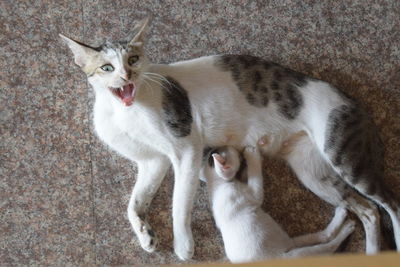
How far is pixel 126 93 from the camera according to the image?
4.49 ft

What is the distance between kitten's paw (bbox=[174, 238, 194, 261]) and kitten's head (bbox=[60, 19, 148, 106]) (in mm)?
505

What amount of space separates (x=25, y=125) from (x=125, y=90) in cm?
55

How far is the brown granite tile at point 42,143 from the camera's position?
163 centimetres

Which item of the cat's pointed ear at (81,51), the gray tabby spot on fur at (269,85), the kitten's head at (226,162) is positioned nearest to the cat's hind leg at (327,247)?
the kitten's head at (226,162)

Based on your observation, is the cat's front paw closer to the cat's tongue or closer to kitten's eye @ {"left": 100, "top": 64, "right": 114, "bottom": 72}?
the cat's tongue

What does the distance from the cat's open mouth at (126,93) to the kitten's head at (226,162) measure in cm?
32

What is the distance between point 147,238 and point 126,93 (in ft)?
1.66

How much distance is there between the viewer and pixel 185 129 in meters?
1.46

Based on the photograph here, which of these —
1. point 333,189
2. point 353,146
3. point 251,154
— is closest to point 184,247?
point 251,154

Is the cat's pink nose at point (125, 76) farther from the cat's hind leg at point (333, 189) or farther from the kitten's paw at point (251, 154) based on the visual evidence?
the cat's hind leg at point (333, 189)

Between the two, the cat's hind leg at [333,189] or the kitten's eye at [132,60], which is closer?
the kitten's eye at [132,60]

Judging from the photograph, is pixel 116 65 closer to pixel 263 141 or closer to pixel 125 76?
pixel 125 76

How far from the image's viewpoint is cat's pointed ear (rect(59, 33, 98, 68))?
1.29 m

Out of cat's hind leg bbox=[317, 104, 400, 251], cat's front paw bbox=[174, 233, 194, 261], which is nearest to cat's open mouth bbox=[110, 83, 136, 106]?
cat's front paw bbox=[174, 233, 194, 261]
